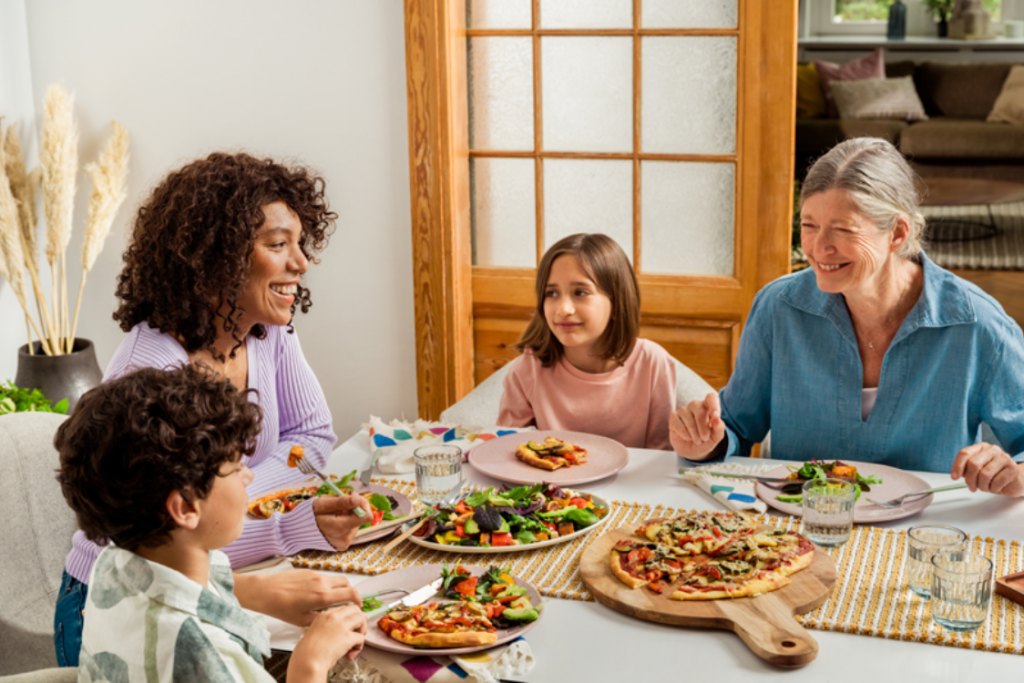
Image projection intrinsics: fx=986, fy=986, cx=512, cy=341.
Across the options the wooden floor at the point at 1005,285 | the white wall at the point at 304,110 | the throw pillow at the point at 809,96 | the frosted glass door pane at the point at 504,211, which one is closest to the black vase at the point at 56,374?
the white wall at the point at 304,110

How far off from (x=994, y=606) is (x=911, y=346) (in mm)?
720

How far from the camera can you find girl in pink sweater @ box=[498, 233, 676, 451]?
232 centimetres

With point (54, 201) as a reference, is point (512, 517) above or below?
below

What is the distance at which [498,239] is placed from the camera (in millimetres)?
3365

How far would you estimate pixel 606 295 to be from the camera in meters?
2.36

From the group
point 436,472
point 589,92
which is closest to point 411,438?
point 436,472

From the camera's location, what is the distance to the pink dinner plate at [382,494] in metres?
1.54

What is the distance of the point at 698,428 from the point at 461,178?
1679mm

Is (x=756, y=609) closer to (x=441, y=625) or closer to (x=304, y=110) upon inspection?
(x=441, y=625)

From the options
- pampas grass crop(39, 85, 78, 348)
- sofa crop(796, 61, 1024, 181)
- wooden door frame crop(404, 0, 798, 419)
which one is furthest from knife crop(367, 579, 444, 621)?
sofa crop(796, 61, 1024, 181)

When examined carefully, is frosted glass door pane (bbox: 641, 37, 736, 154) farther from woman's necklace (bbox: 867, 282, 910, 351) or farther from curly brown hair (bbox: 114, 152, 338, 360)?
curly brown hair (bbox: 114, 152, 338, 360)

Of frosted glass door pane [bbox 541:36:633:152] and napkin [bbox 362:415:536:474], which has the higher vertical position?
frosted glass door pane [bbox 541:36:633:152]

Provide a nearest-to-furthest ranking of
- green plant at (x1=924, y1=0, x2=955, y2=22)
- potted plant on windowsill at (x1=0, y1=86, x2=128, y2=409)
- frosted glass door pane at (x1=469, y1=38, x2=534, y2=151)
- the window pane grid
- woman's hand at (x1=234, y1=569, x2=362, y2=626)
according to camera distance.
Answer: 1. woman's hand at (x1=234, y1=569, x2=362, y2=626)
2. the window pane grid
3. frosted glass door pane at (x1=469, y1=38, x2=534, y2=151)
4. potted plant on windowsill at (x1=0, y1=86, x2=128, y2=409)
5. green plant at (x1=924, y1=0, x2=955, y2=22)

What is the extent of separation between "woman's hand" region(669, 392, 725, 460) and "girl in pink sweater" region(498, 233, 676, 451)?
17.4 inches
